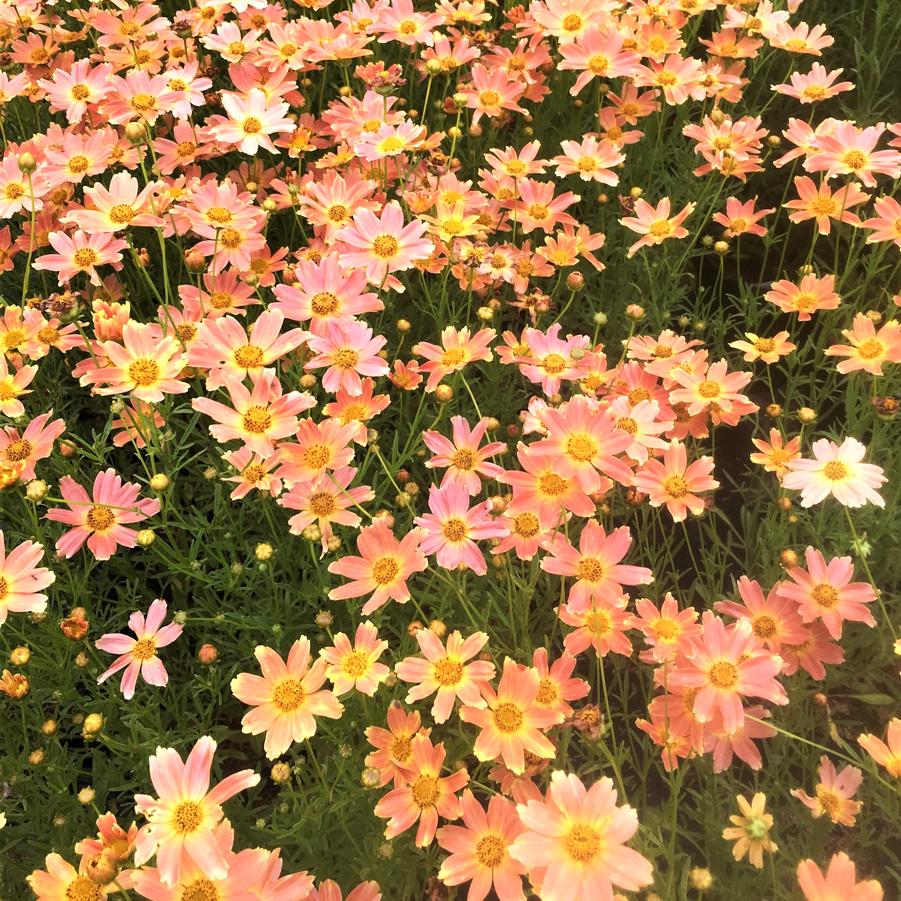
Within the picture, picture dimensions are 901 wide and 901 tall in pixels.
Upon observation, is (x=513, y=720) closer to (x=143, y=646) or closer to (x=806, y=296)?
(x=143, y=646)

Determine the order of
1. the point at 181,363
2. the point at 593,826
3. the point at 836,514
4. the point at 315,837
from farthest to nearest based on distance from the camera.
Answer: the point at 836,514, the point at 181,363, the point at 315,837, the point at 593,826

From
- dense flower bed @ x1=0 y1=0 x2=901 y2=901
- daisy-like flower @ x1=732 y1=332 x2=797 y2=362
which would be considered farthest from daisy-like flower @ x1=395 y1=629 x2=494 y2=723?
daisy-like flower @ x1=732 y1=332 x2=797 y2=362

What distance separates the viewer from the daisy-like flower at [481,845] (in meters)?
1.34

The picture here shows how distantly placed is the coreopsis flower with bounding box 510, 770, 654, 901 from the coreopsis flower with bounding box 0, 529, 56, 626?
1.07 metres

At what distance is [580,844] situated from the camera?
1.15 meters

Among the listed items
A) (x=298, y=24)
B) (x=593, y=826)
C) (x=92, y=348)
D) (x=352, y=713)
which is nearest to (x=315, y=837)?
(x=352, y=713)

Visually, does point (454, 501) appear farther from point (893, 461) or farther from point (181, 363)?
point (893, 461)

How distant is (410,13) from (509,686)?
2.42 metres

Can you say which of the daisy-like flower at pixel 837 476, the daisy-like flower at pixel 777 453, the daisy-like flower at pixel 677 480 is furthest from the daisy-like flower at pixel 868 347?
the daisy-like flower at pixel 677 480

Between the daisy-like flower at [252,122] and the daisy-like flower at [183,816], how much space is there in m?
1.75

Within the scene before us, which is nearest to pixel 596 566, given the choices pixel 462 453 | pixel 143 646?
pixel 462 453

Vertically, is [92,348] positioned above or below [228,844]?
above

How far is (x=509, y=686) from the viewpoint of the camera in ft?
4.74

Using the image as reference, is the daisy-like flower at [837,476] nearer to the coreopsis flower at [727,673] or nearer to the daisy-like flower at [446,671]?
the coreopsis flower at [727,673]
